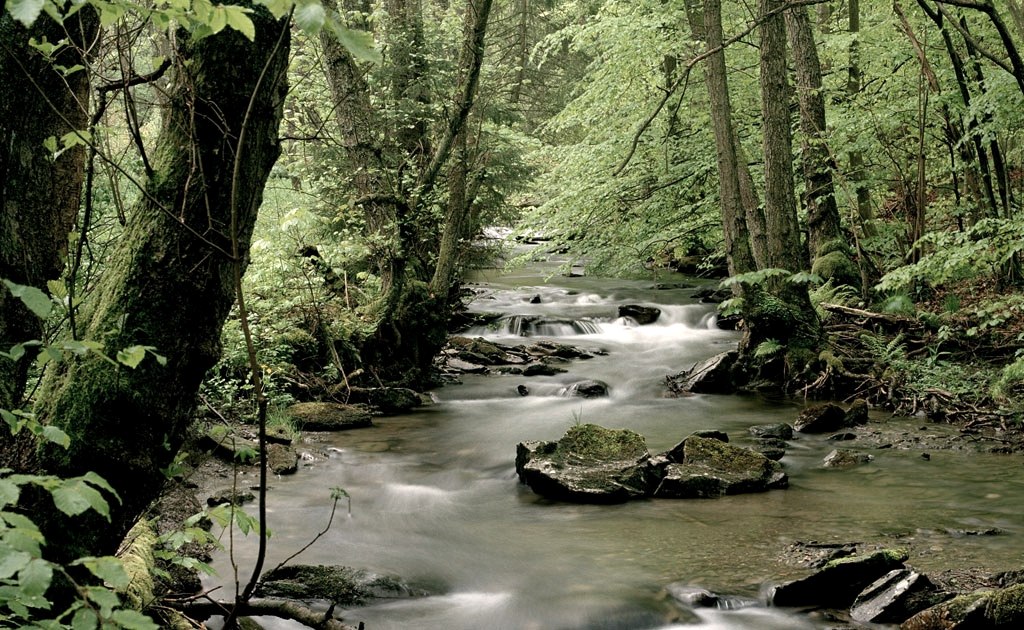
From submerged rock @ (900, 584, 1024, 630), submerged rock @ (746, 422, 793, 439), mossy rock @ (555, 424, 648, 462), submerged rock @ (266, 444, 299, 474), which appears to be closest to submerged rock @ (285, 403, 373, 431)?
submerged rock @ (266, 444, 299, 474)

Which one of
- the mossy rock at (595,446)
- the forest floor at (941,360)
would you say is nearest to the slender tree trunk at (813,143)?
the forest floor at (941,360)

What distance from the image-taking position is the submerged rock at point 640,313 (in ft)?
53.7

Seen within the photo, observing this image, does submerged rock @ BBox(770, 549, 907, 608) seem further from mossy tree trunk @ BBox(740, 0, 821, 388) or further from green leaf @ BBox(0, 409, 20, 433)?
mossy tree trunk @ BBox(740, 0, 821, 388)

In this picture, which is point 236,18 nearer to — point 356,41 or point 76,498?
point 356,41

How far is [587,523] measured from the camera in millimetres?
6633

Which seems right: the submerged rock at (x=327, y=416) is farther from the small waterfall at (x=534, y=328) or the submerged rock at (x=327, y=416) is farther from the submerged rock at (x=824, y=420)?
the small waterfall at (x=534, y=328)

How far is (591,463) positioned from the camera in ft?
25.0

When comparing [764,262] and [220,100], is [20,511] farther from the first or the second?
[764,262]

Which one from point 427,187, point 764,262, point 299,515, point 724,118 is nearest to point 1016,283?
point 764,262

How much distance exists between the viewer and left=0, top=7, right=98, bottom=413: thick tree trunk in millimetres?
3123

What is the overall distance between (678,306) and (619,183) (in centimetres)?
398

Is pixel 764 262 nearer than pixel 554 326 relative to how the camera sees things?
Yes

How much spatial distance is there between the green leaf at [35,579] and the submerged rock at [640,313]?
14949mm

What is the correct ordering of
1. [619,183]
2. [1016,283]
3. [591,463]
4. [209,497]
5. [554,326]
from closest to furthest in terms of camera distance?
[209,497] → [591,463] → [1016,283] → [619,183] → [554,326]
